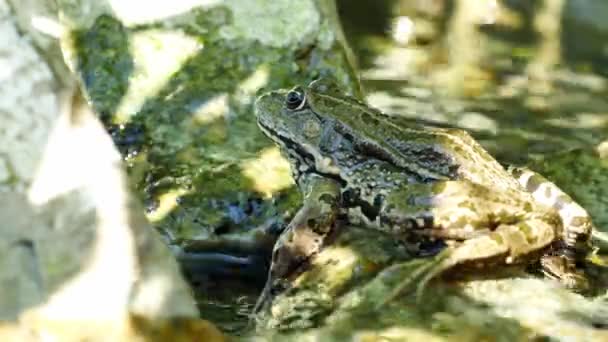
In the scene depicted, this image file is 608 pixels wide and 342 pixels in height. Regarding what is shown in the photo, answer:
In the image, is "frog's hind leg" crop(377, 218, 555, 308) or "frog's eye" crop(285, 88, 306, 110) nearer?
"frog's hind leg" crop(377, 218, 555, 308)

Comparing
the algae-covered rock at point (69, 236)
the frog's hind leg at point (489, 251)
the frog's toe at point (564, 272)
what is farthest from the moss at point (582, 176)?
the algae-covered rock at point (69, 236)

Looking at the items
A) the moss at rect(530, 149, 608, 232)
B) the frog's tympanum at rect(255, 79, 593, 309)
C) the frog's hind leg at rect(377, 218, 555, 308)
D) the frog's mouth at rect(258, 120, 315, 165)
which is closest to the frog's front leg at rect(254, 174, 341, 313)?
the frog's tympanum at rect(255, 79, 593, 309)

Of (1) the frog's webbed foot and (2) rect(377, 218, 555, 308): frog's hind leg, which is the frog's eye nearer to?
(1) the frog's webbed foot

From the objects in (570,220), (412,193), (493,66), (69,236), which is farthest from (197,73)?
(493,66)

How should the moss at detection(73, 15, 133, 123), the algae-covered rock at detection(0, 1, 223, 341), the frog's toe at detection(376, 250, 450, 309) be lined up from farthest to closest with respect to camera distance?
the moss at detection(73, 15, 133, 123), the frog's toe at detection(376, 250, 450, 309), the algae-covered rock at detection(0, 1, 223, 341)

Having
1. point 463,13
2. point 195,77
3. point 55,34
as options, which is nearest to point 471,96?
point 195,77

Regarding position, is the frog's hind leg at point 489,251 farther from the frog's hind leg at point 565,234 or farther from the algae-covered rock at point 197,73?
the algae-covered rock at point 197,73

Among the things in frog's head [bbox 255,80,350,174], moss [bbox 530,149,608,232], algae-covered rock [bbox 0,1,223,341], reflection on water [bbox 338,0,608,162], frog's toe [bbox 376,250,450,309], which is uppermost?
algae-covered rock [bbox 0,1,223,341]

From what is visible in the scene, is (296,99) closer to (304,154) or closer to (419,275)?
(304,154)
